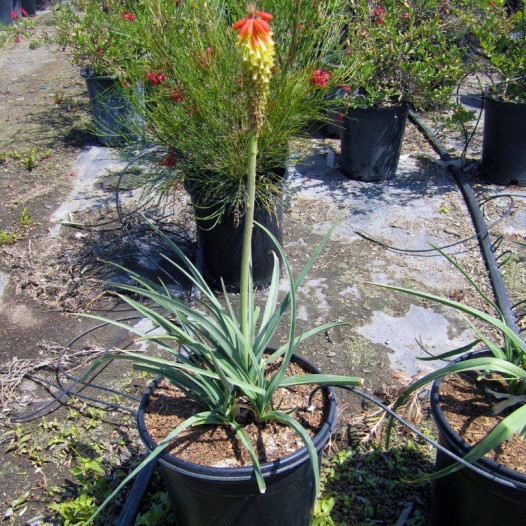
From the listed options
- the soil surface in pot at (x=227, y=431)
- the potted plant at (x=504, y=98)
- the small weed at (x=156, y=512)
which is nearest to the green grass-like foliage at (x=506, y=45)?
the potted plant at (x=504, y=98)

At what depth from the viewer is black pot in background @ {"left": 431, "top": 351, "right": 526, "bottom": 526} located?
4.68ft

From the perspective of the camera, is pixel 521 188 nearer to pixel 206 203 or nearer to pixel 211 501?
pixel 206 203

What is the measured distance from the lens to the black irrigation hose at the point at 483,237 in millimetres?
2760

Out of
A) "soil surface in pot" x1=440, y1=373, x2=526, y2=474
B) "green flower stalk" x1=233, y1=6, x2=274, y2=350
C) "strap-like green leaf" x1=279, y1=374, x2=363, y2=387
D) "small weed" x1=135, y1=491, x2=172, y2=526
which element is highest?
"green flower stalk" x1=233, y1=6, x2=274, y2=350

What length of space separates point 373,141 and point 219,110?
184 cm

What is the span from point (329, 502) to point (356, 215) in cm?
228

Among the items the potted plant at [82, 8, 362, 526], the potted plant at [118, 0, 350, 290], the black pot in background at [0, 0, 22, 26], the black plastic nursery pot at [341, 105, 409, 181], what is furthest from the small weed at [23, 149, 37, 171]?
the black pot in background at [0, 0, 22, 26]

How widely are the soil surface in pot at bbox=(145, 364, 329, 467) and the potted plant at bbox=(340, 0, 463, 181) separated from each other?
2.61 meters

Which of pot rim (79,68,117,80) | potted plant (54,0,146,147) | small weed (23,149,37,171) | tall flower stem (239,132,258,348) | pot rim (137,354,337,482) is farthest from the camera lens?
pot rim (79,68,117,80)

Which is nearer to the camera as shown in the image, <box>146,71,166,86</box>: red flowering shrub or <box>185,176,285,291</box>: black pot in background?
<box>146,71,166,86</box>: red flowering shrub

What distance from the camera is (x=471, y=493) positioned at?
1547 mm

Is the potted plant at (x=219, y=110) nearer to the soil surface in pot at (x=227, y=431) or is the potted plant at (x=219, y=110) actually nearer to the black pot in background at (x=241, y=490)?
the soil surface in pot at (x=227, y=431)

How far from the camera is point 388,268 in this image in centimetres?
324

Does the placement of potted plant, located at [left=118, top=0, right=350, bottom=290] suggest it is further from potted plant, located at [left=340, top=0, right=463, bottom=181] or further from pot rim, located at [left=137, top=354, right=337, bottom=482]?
pot rim, located at [left=137, top=354, right=337, bottom=482]
